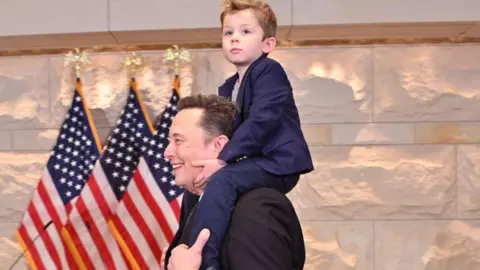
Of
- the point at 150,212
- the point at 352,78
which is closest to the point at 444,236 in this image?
the point at 352,78

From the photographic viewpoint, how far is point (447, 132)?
2715 millimetres

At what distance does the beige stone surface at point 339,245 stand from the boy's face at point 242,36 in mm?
1386

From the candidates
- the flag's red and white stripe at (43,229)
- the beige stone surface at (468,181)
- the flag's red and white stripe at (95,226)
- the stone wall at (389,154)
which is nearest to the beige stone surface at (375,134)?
the stone wall at (389,154)

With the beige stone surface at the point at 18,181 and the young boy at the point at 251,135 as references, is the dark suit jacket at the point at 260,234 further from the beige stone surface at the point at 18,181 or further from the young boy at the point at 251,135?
the beige stone surface at the point at 18,181

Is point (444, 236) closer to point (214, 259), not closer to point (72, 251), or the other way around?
point (72, 251)

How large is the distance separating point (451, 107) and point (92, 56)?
1.66 m

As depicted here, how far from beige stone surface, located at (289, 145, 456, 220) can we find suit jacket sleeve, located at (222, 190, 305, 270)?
5.07ft

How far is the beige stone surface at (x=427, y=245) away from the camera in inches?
106

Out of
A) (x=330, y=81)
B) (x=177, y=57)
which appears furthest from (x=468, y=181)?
(x=177, y=57)

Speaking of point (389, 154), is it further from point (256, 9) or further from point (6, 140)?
point (6, 140)

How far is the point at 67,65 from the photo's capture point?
286cm

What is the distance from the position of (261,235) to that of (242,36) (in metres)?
0.59

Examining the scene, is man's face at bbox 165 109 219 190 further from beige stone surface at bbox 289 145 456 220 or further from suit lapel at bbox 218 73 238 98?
beige stone surface at bbox 289 145 456 220

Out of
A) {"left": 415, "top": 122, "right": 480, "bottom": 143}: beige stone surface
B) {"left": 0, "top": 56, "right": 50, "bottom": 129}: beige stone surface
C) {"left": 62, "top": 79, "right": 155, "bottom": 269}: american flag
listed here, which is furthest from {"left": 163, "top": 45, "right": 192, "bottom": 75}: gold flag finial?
{"left": 415, "top": 122, "right": 480, "bottom": 143}: beige stone surface
